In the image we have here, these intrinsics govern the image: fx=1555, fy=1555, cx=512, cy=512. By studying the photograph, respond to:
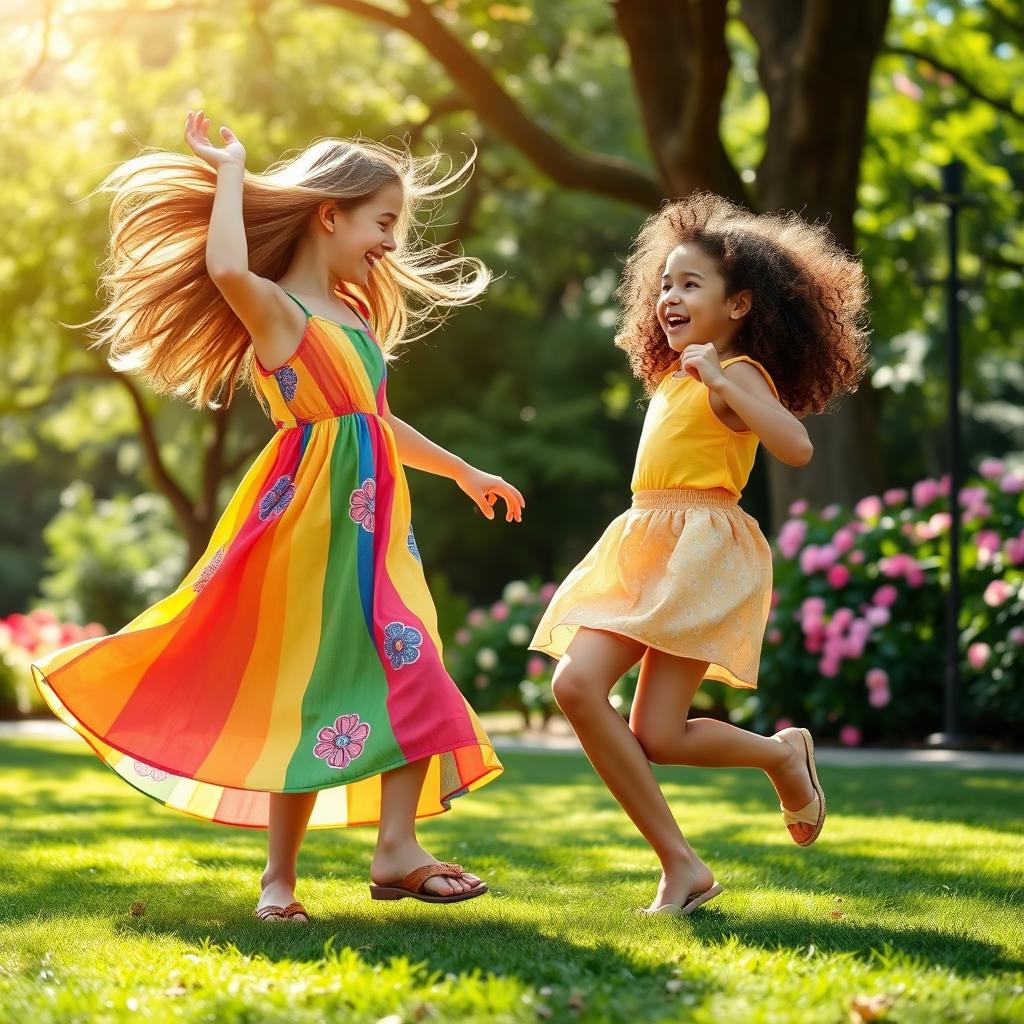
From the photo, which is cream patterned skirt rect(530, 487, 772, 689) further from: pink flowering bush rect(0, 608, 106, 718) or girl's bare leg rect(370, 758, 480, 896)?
pink flowering bush rect(0, 608, 106, 718)

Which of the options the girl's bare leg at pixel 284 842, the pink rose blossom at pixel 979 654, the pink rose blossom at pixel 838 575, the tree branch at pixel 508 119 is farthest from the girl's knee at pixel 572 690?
the tree branch at pixel 508 119

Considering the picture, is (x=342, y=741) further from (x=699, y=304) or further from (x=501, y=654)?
(x=501, y=654)

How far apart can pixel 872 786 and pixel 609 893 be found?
367 cm

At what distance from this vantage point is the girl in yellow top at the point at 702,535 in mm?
3896

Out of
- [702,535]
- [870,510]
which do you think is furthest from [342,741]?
[870,510]

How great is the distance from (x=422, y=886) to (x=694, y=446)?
133cm

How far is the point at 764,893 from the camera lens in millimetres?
4211

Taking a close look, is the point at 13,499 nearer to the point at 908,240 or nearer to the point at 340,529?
the point at 908,240

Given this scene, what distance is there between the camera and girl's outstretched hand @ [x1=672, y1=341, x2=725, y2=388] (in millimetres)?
3916

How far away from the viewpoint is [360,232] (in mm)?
4172

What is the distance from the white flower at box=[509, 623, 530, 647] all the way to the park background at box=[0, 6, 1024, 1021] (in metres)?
0.04

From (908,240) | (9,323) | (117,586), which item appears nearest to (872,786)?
(908,240)

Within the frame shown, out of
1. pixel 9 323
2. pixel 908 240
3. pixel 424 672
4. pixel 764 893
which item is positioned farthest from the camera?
pixel 9 323

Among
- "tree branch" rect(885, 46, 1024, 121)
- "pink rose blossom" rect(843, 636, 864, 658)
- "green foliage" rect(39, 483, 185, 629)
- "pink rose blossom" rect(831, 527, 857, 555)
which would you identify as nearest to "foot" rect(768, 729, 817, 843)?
"pink rose blossom" rect(843, 636, 864, 658)
